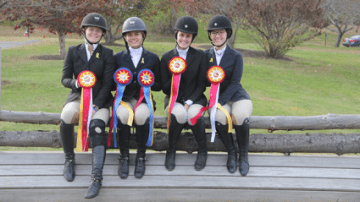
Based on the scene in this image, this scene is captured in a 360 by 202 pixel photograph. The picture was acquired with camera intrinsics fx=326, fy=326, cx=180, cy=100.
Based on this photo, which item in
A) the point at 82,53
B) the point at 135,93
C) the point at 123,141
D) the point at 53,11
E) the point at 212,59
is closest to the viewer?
the point at 123,141

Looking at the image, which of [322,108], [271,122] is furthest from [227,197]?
[322,108]

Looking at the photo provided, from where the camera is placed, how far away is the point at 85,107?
3.38m

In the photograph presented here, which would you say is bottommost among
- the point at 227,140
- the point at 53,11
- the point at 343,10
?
the point at 227,140

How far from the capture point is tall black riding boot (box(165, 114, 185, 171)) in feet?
11.3

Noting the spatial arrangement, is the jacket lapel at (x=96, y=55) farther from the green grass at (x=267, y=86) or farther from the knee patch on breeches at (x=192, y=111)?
the green grass at (x=267, y=86)

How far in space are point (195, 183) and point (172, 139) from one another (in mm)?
577

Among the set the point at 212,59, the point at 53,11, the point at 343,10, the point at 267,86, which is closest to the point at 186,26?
the point at 212,59

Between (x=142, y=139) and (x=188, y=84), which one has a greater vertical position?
(x=188, y=84)

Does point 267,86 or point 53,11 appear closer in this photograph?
point 267,86

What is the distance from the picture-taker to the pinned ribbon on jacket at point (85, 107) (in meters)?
3.36

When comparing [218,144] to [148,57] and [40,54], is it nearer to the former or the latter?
[148,57]

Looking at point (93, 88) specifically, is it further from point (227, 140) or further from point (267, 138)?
point (267, 138)

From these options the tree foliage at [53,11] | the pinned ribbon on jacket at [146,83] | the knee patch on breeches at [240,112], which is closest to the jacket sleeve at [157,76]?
the pinned ribbon on jacket at [146,83]

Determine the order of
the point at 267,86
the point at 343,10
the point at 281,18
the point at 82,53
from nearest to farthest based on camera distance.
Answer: the point at 82,53, the point at 267,86, the point at 281,18, the point at 343,10
